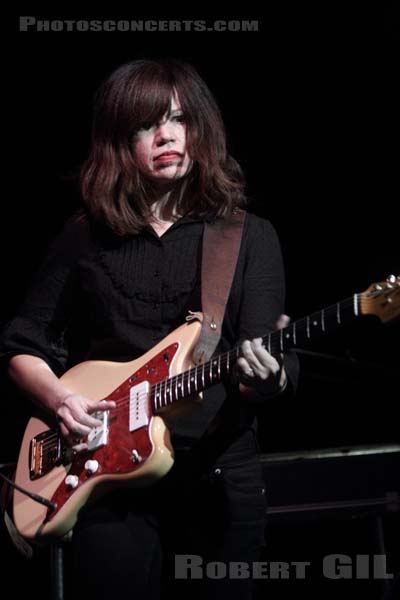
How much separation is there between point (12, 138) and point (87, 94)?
416mm

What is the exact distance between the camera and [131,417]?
2.16 m

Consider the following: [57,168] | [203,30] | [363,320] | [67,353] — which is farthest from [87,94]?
[363,320]

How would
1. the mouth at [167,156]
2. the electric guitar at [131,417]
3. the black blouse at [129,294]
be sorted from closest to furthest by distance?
the electric guitar at [131,417]
the black blouse at [129,294]
the mouth at [167,156]

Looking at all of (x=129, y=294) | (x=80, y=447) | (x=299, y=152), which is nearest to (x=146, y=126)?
(x=129, y=294)

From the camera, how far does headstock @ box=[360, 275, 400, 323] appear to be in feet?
5.98

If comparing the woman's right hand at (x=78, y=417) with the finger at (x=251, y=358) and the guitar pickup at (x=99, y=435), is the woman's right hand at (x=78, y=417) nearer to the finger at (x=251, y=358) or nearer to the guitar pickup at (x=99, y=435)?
the guitar pickup at (x=99, y=435)

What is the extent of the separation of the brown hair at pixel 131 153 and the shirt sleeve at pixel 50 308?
15 centimetres

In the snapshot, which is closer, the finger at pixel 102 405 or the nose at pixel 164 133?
the finger at pixel 102 405

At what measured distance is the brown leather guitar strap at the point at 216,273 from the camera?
2189 millimetres

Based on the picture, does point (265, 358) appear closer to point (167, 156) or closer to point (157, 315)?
point (157, 315)

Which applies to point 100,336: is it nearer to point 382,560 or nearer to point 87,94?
point 382,560

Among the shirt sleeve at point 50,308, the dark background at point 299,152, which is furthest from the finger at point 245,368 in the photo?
the dark background at point 299,152

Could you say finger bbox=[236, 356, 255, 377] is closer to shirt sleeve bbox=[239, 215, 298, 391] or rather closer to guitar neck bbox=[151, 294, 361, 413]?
guitar neck bbox=[151, 294, 361, 413]

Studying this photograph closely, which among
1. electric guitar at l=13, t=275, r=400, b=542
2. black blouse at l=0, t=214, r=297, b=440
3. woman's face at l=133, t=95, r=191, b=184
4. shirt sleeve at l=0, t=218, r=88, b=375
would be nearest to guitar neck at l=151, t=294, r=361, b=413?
electric guitar at l=13, t=275, r=400, b=542
